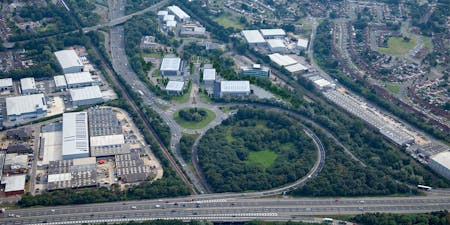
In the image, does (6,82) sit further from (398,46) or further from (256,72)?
(398,46)

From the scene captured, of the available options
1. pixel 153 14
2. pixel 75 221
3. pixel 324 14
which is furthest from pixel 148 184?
pixel 324 14

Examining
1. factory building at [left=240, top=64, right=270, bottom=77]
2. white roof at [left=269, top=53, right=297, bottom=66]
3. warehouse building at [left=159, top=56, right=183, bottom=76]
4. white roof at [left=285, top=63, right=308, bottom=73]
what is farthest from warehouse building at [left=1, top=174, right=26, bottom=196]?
white roof at [left=269, top=53, right=297, bottom=66]

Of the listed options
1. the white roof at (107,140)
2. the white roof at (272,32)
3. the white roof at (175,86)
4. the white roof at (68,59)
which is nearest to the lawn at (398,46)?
the white roof at (272,32)

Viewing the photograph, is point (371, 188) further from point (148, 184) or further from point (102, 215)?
point (102, 215)

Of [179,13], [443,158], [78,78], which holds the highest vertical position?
[179,13]

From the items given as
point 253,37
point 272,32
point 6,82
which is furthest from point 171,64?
point 6,82
